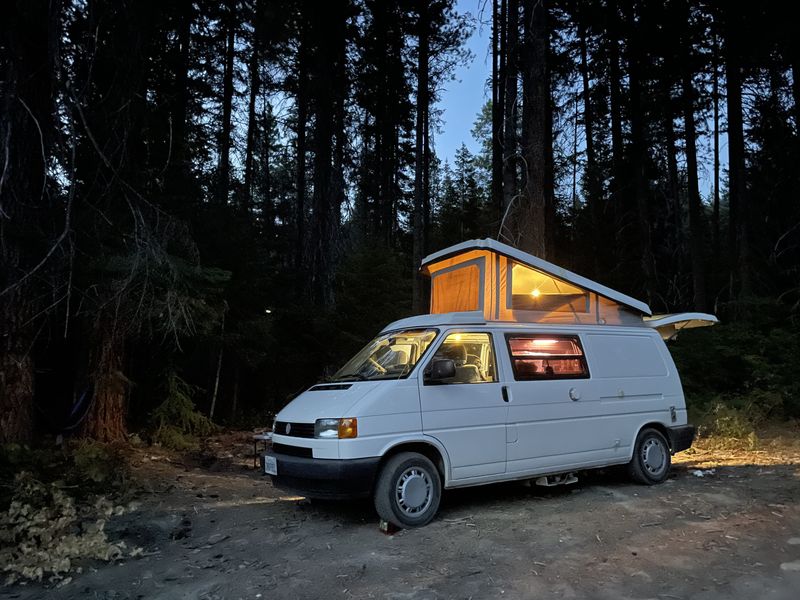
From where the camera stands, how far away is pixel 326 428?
5.41 m

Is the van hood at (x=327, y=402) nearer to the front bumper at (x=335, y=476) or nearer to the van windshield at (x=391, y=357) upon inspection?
the van windshield at (x=391, y=357)

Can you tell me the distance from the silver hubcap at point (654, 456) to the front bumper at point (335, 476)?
13.2 feet

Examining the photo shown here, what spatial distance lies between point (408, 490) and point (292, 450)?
124cm

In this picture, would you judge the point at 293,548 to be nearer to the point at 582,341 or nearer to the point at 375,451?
the point at 375,451

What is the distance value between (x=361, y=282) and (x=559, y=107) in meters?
10.8

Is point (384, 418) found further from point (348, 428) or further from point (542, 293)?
point (542, 293)

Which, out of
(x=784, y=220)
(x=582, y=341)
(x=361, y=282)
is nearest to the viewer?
(x=582, y=341)

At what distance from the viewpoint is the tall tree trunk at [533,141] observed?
34.1 ft

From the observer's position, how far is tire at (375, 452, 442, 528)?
538cm

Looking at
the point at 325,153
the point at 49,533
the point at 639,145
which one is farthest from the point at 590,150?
the point at 49,533

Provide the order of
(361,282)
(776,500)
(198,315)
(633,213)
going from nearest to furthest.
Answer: (776,500)
(198,315)
(361,282)
(633,213)

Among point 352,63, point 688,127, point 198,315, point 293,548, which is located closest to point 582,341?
point 293,548

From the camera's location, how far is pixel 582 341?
7090mm

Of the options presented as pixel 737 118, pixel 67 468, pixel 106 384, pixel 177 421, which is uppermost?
pixel 737 118
